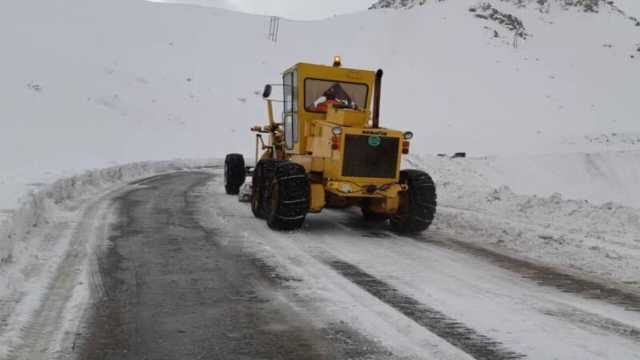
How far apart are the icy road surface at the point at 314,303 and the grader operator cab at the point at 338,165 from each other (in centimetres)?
68

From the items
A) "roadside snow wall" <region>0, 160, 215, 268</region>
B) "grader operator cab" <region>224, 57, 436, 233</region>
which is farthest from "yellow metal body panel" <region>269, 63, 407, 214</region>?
"roadside snow wall" <region>0, 160, 215, 268</region>

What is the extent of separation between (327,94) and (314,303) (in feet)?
18.5

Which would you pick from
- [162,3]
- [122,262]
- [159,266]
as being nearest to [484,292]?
[159,266]

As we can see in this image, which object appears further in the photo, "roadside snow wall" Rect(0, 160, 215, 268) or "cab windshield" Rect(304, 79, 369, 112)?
"cab windshield" Rect(304, 79, 369, 112)

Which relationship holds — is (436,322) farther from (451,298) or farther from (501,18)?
(501,18)

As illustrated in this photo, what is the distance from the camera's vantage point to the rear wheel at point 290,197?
8781mm

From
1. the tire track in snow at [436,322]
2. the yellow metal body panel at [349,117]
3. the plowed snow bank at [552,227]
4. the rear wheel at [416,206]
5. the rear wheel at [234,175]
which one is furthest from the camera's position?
the rear wheel at [234,175]

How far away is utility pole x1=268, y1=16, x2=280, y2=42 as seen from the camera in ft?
182

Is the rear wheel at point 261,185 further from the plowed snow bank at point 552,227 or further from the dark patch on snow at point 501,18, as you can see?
the dark patch on snow at point 501,18

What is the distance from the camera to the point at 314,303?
5172mm

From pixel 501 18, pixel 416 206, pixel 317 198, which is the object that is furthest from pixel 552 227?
pixel 501 18

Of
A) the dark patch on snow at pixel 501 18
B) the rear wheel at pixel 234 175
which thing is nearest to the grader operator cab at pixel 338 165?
the rear wheel at pixel 234 175

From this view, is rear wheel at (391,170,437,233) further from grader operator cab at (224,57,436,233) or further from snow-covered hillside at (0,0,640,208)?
snow-covered hillside at (0,0,640,208)

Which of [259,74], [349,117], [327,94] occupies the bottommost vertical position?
[349,117]
